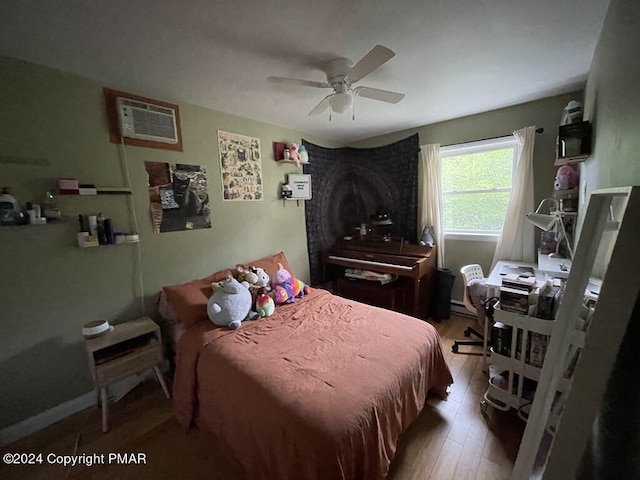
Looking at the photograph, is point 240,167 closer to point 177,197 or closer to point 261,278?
point 177,197

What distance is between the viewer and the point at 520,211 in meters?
2.61

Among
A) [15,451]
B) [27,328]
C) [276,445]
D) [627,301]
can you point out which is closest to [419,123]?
[627,301]

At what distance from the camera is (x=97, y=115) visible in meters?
1.84

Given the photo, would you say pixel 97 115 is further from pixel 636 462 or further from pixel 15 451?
pixel 636 462

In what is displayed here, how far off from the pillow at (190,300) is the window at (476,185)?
2871 mm

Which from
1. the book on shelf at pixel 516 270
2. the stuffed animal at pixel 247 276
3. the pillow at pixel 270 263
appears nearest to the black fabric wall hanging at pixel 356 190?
the pillow at pixel 270 263

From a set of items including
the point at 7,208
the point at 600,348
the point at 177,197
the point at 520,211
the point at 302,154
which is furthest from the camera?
the point at 302,154

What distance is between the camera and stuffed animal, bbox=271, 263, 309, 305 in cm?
230

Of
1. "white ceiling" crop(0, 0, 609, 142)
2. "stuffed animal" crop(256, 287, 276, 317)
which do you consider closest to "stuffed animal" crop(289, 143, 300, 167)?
"white ceiling" crop(0, 0, 609, 142)

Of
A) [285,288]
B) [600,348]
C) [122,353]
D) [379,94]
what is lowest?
[122,353]

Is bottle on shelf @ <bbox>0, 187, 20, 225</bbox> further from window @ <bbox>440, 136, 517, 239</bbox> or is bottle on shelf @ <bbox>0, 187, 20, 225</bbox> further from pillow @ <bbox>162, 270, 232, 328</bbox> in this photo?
window @ <bbox>440, 136, 517, 239</bbox>

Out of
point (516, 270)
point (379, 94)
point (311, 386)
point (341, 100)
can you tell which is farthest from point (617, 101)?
point (311, 386)

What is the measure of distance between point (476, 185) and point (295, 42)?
2.61 metres

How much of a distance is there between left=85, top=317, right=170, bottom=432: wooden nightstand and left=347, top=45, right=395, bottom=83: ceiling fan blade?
90.0 inches
